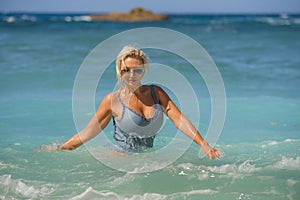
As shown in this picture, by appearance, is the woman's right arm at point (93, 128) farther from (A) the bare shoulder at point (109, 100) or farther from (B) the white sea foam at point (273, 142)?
(B) the white sea foam at point (273, 142)

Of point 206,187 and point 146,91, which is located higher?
point 146,91

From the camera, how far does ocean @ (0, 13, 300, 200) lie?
4.25 meters

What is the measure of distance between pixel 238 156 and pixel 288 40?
1396 centimetres

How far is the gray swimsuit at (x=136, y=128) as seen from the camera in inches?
179

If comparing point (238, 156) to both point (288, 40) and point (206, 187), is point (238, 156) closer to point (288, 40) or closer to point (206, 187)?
point (206, 187)

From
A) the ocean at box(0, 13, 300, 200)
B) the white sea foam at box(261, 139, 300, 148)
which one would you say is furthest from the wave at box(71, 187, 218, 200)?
the white sea foam at box(261, 139, 300, 148)

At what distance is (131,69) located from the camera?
14.3 feet

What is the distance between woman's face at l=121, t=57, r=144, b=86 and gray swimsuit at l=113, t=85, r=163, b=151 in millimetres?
191

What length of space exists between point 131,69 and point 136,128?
59 centimetres

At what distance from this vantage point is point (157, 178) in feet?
14.5

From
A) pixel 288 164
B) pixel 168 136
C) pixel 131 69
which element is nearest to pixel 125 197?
pixel 131 69

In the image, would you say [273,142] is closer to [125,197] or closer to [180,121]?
[180,121]

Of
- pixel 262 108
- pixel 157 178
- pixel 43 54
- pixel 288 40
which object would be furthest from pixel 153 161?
pixel 288 40

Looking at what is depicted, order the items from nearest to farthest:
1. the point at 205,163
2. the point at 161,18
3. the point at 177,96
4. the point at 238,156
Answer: the point at 205,163, the point at 238,156, the point at 177,96, the point at 161,18
